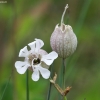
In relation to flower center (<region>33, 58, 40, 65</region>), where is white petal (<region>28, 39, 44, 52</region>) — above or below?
above

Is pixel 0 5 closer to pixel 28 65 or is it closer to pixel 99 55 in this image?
pixel 99 55

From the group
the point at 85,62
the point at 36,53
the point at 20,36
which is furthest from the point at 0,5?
the point at 36,53

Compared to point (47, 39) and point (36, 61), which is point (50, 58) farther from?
point (47, 39)

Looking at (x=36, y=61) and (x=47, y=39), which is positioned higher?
(x=36, y=61)

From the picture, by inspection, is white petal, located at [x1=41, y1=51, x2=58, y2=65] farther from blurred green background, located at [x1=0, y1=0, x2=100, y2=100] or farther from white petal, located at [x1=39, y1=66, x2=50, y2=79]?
blurred green background, located at [x1=0, y1=0, x2=100, y2=100]

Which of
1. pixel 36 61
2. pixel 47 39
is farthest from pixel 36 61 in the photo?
pixel 47 39

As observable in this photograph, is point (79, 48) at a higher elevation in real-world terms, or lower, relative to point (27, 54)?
lower

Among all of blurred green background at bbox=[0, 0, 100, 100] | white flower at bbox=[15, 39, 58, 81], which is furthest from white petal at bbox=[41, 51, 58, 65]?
blurred green background at bbox=[0, 0, 100, 100]
